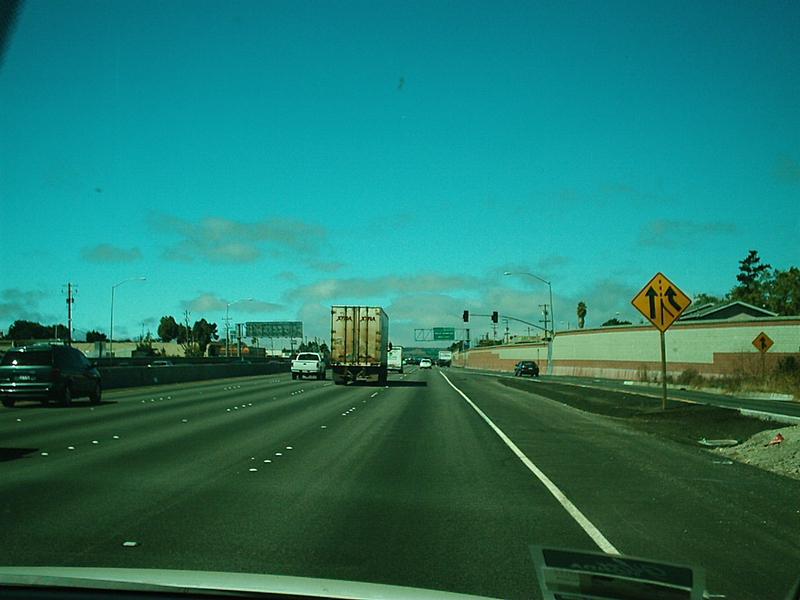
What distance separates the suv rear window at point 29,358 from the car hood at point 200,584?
2307 centimetres

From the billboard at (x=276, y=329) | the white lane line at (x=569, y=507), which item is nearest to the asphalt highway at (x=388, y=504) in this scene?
the white lane line at (x=569, y=507)

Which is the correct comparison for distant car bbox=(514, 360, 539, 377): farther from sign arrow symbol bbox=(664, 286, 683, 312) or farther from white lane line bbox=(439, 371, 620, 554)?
white lane line bbox=(439, 371, 620, 554)

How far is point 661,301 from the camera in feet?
75.1

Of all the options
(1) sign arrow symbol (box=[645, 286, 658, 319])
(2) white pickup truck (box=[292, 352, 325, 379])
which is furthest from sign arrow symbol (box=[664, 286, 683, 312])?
(2) white pickup truck (box=[292, 352, 325, 379])

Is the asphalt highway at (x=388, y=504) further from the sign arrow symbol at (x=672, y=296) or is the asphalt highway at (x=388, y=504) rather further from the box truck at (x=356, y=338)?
the box truck at (x=356, y=338)

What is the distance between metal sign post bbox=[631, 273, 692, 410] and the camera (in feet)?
74.6

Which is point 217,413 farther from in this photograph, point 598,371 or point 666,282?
point 598,371

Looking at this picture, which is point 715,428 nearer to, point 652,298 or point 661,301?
point 661,301

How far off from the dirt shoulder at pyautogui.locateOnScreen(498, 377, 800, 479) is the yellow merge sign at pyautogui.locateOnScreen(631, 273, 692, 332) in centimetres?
268

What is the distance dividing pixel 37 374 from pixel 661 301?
18.8 m

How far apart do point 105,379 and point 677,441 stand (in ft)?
95.3

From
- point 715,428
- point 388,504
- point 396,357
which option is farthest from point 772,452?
point 396,357

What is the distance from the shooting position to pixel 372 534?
784 cm

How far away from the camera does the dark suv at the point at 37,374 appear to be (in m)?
24.9
